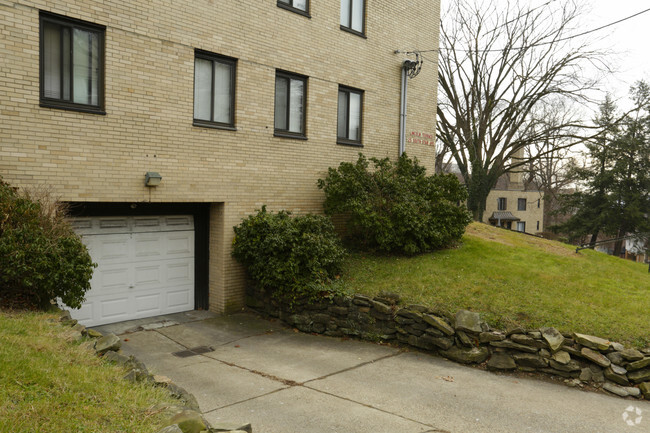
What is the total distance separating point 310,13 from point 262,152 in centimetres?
404

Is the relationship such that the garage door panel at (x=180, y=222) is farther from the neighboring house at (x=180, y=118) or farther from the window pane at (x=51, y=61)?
the window pane at (x=51, y=61)

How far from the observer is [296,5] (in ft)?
41.7

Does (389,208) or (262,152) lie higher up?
(262,152)

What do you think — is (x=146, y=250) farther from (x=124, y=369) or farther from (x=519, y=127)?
(x=519, y=127)

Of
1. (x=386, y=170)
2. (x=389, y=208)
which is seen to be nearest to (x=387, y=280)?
(x=389, y=208)

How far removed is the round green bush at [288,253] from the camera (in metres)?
10.4

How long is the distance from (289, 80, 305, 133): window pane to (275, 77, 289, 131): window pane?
164 mm

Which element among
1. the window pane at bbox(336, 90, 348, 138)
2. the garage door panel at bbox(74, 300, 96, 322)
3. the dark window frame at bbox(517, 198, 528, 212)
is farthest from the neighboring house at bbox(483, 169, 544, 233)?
the garage door panel at bbox(74, 300, 96, 322)

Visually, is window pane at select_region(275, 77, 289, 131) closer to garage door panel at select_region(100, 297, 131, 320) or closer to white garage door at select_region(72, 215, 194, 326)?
white garage door at select_region(72, 215, 194, 326)

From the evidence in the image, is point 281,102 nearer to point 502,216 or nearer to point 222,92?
point 222,92

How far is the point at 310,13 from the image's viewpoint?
42.3ft

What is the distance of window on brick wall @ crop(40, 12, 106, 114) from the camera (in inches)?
348

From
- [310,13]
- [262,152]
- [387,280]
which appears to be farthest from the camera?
[310,13]

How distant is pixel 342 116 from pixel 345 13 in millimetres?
2915
